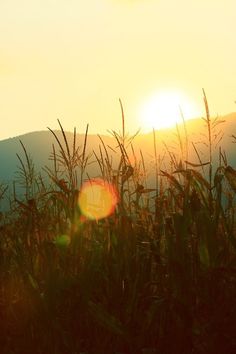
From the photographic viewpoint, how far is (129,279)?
12.3 ft

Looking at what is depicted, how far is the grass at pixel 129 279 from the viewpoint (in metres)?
3.45

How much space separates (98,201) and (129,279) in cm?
82

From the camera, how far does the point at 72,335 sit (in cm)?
374

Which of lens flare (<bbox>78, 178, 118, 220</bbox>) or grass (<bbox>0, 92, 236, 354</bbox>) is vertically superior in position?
lens flare (<bbox>78, 178, 118, 220</bbox>)

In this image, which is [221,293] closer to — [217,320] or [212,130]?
[217,320]

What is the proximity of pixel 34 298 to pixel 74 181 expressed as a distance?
107cm

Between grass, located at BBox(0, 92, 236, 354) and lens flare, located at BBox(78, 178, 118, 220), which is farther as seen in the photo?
lens flare, located at BBox(78, 178, 118, 220)

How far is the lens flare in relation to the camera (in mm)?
4250

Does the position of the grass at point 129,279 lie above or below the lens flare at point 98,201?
below

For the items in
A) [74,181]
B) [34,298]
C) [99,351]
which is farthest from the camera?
[74,181]

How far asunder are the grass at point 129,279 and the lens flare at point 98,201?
0.06 m

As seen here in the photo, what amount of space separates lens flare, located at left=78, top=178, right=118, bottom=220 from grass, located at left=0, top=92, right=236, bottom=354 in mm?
55

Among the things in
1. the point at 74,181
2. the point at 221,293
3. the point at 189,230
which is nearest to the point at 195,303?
the point at 221,293

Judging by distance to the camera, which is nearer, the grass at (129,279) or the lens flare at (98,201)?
the grass at (129,279)
